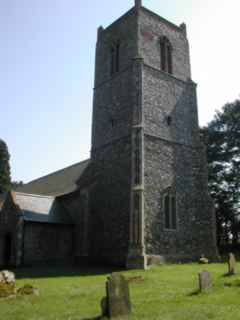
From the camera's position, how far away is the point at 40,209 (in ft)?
83.5

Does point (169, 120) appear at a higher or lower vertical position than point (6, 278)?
higher

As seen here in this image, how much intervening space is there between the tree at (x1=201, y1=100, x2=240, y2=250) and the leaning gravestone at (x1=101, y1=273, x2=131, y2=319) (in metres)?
28.7

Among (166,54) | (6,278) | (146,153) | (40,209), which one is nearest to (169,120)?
(146,153)

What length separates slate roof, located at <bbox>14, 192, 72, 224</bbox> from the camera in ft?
79.2

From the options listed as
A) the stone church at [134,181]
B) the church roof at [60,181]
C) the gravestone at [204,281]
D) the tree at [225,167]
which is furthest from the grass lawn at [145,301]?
the tree at [225,167]

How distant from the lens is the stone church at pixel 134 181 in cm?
2155

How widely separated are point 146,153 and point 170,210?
405cm

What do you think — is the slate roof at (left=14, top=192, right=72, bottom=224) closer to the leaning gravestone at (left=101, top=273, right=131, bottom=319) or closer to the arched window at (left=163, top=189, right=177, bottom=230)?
the arched window at (left=163, top=189, right=177, bottom=230)

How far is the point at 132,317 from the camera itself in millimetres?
8312

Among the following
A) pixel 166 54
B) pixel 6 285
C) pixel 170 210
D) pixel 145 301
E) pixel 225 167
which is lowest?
pixel 145 301

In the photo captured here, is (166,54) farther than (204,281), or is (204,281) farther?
(166,54)

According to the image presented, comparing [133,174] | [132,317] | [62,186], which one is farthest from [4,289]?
[62,186]

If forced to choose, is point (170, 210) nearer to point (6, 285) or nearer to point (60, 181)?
point (60, 181)

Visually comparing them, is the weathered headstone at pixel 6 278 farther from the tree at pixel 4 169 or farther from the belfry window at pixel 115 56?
the tree at pixel 4 169
